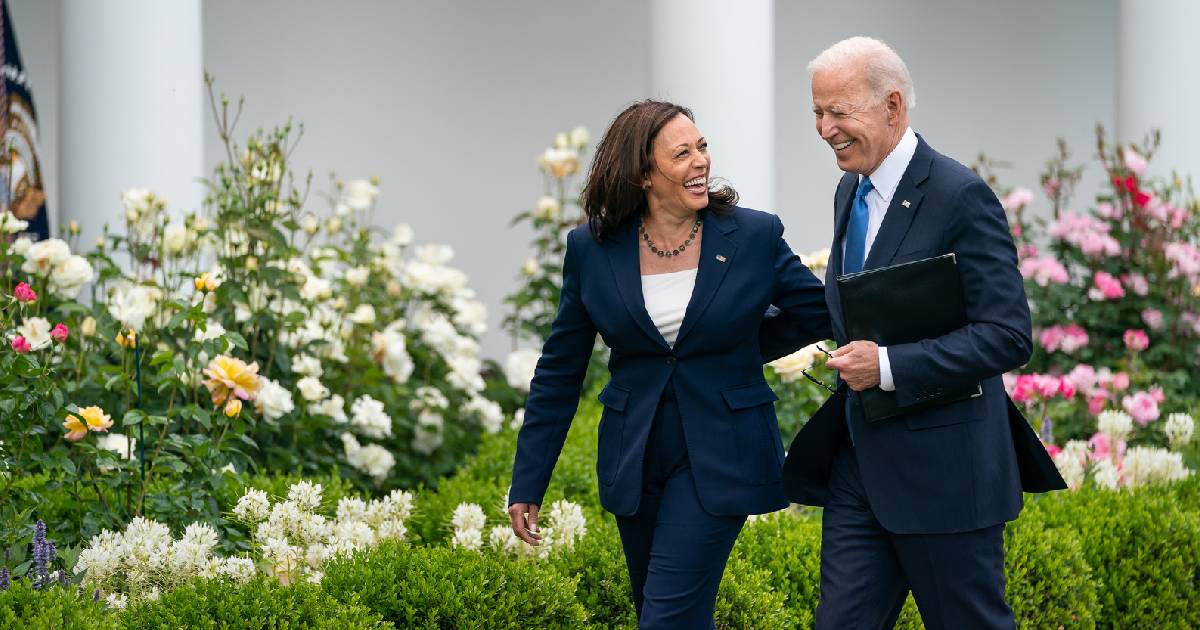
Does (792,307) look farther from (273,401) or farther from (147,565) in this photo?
(273,401)

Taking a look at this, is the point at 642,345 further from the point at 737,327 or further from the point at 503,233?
the point at 503,233

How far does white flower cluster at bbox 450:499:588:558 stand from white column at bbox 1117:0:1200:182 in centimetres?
436

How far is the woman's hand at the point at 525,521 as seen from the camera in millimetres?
3199

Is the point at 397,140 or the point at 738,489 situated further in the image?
the point at 397,140

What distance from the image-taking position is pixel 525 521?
3.23 meters

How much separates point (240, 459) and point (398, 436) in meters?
1.35

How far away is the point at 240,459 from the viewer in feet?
14.0

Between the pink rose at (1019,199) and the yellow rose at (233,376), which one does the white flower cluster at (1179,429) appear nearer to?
the pink rose at (1019,199)

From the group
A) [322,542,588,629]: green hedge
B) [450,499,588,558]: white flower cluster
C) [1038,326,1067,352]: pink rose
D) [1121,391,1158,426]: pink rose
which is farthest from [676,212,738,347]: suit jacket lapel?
[1038,326,1067,352]: pink rose

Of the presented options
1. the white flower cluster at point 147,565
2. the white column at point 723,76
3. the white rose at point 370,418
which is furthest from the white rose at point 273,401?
the white column at point 723,76

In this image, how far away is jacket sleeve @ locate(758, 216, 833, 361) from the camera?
315cm

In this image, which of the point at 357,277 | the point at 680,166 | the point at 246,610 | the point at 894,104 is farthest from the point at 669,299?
the point at 357,277

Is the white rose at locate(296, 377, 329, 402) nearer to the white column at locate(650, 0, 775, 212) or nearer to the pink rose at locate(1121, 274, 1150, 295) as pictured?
the white column at locate(650, 0, 775, 212)

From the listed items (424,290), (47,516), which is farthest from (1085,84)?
(47,516)
